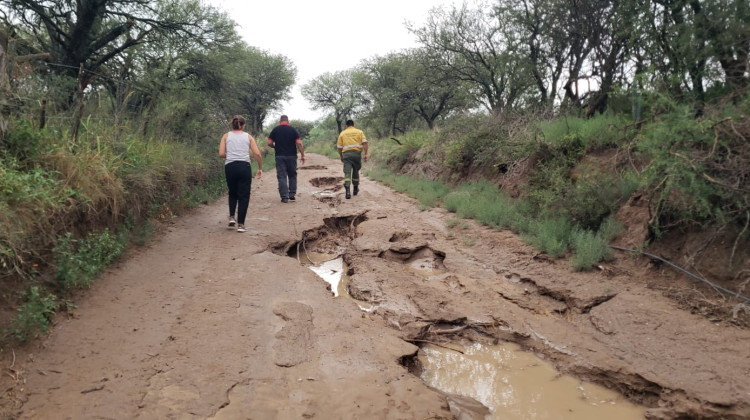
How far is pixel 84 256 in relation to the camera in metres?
A: 3.86

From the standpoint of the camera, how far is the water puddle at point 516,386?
8.95 ft

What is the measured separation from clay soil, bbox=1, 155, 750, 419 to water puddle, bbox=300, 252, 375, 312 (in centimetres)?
14

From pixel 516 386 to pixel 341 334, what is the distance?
4.43 feet

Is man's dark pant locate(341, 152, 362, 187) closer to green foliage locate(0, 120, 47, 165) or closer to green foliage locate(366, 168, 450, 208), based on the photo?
green foliage locate(366, 168, 450, 208)

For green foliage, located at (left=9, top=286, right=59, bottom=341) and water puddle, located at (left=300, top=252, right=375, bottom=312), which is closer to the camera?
green foliage, located at (left=9, top=286, right=59, bottom=341)

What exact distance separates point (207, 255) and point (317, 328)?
92.7 inches

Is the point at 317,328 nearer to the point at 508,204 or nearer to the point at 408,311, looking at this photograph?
the point at 408,311

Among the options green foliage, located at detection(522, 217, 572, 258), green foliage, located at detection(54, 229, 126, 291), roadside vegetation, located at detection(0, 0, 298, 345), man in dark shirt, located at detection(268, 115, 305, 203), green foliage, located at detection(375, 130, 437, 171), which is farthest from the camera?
green foliage, located at detection(375, 130, 437, 171)

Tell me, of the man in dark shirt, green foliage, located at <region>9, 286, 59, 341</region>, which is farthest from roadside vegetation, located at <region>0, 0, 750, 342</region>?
the man in dark shirt

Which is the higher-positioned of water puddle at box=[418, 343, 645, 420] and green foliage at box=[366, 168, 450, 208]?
green foliage at box=[366, 168, 450, 208]

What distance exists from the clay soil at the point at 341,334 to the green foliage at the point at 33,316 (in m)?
0.09

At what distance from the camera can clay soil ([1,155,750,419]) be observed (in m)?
2.45

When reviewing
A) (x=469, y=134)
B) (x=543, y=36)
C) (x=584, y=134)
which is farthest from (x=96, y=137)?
(x=543, y=36)

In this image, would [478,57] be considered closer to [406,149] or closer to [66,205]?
[406,149]
